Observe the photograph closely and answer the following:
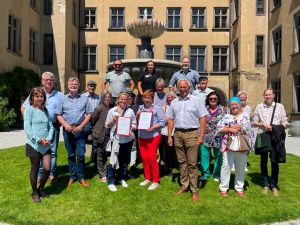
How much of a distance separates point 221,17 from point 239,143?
26919 millimetres

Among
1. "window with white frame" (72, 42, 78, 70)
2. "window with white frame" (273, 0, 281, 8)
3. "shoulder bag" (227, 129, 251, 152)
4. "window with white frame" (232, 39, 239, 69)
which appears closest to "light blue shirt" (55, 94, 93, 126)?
"shoulder bag" (227, 129, 251, 152)

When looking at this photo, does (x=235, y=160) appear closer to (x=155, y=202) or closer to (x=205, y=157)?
(x=205, y=157)

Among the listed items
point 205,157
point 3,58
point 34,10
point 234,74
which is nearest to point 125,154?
point 205,157

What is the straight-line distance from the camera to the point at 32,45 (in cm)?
2559

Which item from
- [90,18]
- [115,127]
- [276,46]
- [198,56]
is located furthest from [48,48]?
[115,127]

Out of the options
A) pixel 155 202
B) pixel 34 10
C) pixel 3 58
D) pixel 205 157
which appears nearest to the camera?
pixel 155 202

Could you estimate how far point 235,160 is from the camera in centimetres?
661

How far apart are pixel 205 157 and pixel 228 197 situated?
966 millimetres

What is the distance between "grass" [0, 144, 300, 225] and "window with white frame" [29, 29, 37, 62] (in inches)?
756

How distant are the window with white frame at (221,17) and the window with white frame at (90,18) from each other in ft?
33.4

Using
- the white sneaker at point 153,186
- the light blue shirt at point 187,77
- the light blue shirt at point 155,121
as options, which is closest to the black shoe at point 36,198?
the white sneaker at point 153,186

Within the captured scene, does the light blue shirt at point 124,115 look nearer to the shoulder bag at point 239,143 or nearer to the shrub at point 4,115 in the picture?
the shoulder bag at point 239,143

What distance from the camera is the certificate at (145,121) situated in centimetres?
656

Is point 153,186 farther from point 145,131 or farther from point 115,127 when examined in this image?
point 115,127
